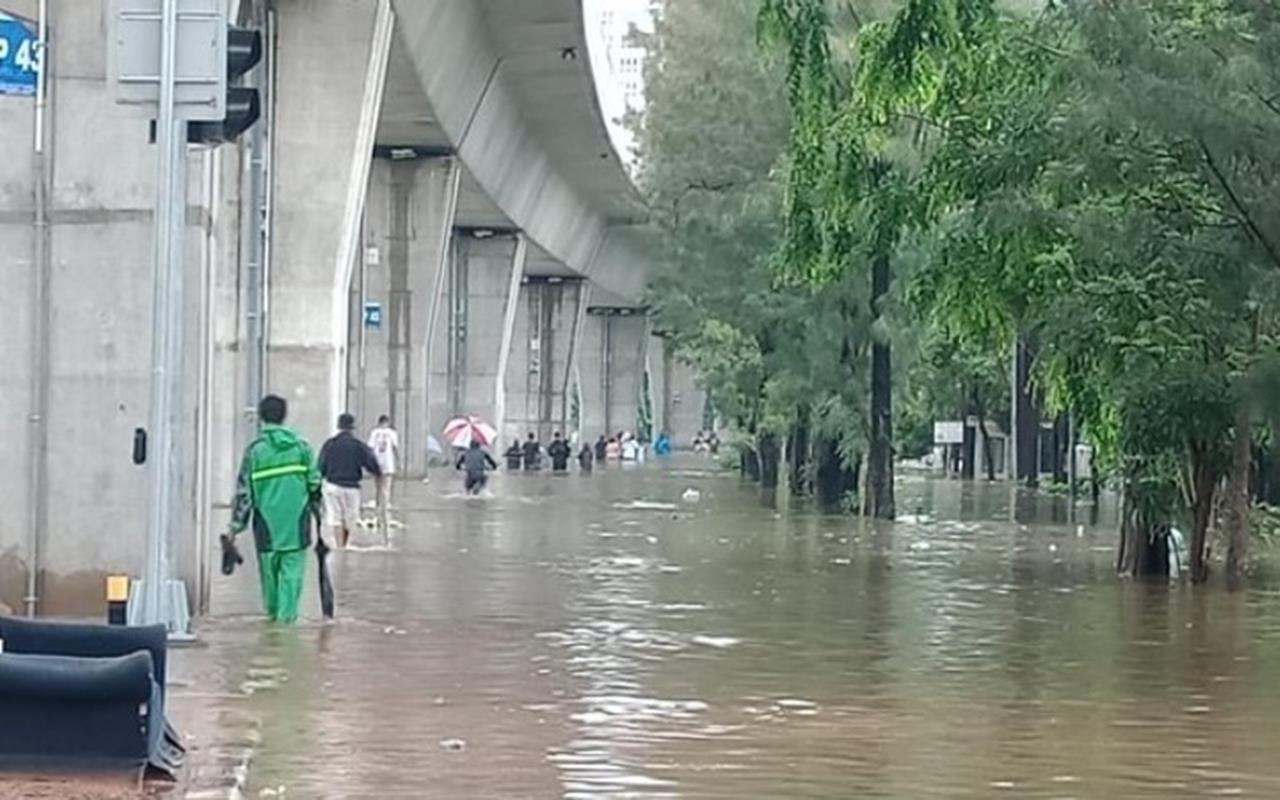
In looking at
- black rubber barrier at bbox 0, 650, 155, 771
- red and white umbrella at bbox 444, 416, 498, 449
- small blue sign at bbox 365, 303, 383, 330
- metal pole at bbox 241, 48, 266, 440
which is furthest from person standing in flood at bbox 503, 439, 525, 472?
black rubber barrier at bbox 0, 650, 155, 771

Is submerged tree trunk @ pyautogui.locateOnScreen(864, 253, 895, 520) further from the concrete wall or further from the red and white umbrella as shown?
the concrete wall

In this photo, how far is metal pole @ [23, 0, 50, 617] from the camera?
706 inches

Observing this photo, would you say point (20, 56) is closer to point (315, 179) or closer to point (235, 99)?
point (235, 99)

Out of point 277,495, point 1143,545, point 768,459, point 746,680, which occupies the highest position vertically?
point 768,459

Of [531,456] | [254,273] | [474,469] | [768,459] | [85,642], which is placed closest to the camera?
[85,642]

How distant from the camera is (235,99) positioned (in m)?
15.9

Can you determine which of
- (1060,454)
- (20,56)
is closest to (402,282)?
(1060,454)

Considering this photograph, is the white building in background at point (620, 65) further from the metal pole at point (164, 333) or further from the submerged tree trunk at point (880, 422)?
the metal pole at point (164, 333)

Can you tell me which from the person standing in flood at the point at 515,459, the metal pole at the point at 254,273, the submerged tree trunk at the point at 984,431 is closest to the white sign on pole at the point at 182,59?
the metal pole at the point at 254,273

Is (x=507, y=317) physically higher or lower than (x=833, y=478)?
higher

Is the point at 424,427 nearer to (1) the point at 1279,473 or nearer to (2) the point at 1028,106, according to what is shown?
(1) the point at 1279,473

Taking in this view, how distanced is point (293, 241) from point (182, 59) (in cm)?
2141

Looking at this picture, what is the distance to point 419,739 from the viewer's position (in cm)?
1262

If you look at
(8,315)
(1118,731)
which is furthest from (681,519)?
(1118,731)
